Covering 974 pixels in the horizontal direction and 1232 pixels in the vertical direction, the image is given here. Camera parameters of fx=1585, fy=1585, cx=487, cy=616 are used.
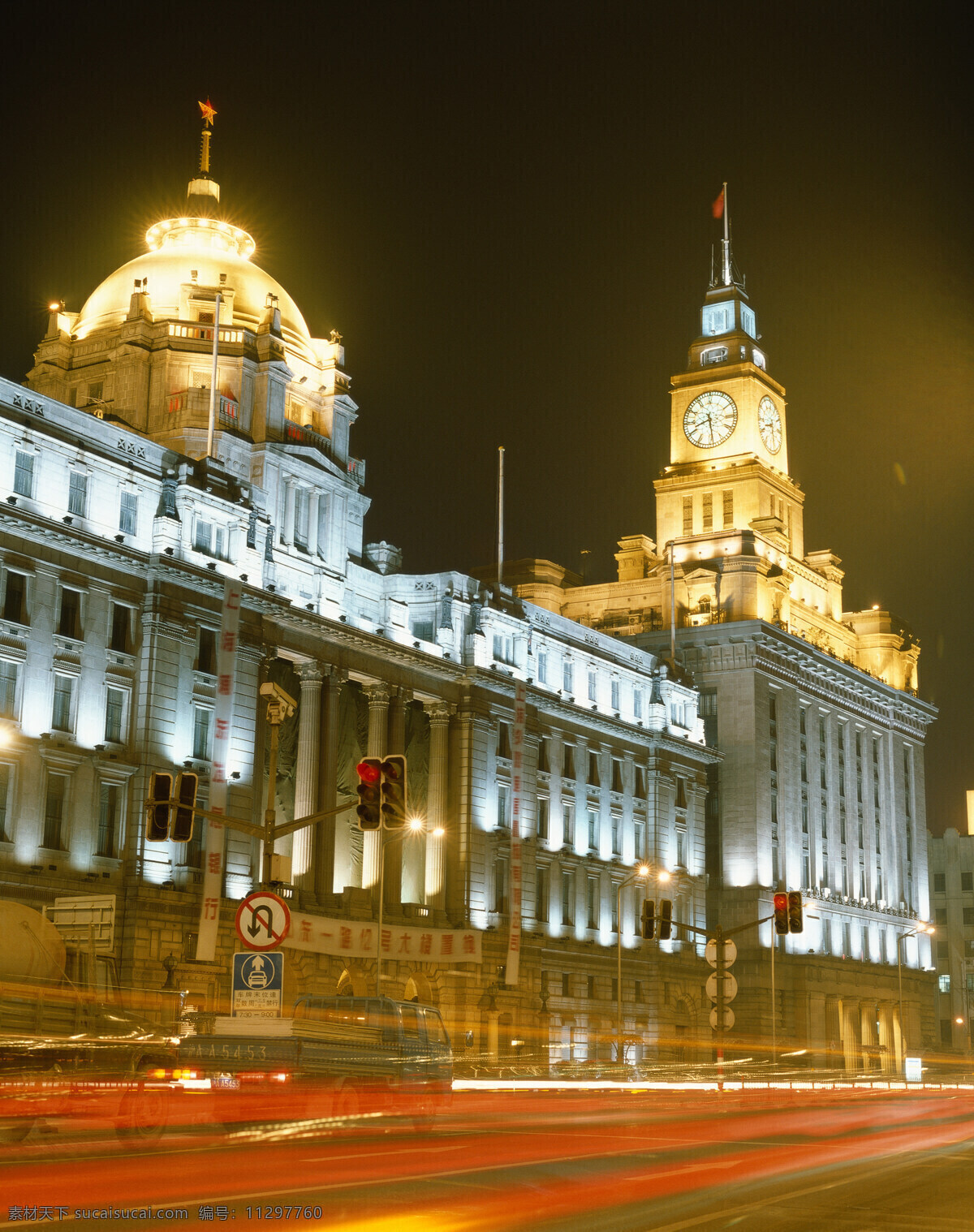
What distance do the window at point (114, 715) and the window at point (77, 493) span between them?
733 cm

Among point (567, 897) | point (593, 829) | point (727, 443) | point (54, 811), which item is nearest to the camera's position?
point (54, 811)

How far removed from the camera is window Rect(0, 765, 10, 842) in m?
58.2

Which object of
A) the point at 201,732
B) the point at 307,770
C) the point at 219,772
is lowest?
the point at 219,772

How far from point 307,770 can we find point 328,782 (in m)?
1.22

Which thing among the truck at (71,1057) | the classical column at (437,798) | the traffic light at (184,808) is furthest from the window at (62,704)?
the traffic light at (184,808)

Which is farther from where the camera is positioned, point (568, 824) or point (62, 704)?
point (568, 824)

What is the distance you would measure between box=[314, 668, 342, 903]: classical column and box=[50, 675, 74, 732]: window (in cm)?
1443

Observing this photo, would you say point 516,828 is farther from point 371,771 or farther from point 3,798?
point 371,771

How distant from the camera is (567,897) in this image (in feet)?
294

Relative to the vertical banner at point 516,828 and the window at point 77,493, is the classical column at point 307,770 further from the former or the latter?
the window at point 77,493

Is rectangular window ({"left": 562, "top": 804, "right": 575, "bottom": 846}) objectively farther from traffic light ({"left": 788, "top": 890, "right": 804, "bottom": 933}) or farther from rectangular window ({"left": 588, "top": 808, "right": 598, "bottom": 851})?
traffic light ({"left": 788, "top": 890, "right": 804, "bottom": 933})

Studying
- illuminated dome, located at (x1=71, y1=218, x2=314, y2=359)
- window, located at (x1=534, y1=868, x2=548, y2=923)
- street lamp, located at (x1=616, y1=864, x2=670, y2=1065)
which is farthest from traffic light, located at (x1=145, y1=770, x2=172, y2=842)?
window, located at (x1=534, y1=868, x2=548, y2=923)

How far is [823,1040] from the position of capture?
10894 cm

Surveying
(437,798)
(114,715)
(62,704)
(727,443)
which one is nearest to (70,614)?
(62,704)
